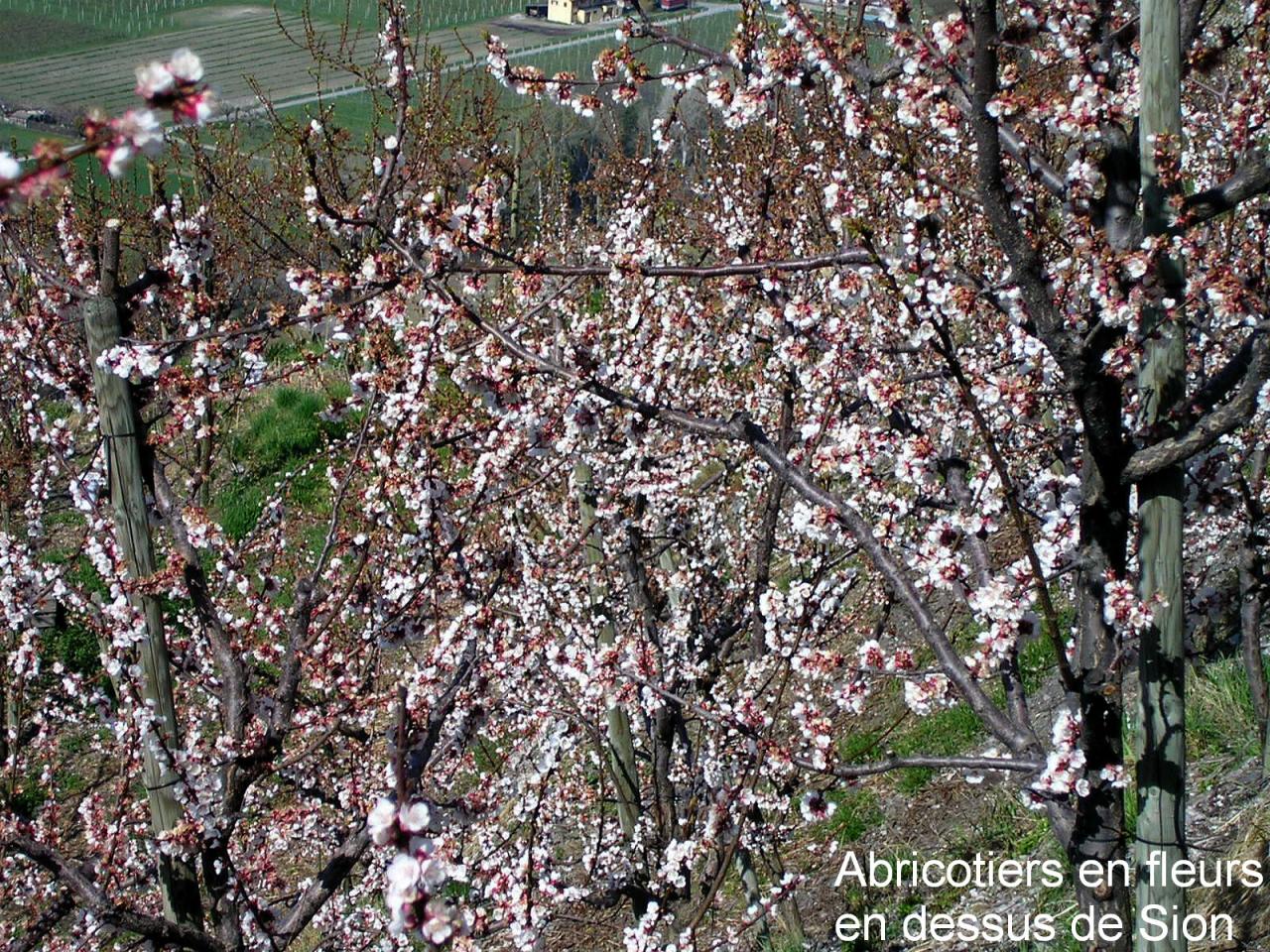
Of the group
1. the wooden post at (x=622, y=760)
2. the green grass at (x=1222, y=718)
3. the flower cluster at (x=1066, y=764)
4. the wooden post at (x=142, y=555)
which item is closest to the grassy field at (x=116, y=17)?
the wooden post at (x=622, y=760)

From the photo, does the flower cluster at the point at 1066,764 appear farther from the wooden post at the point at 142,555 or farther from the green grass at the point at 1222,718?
the green grass at the point at 1222,718

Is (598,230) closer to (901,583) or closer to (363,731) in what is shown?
(363,731)

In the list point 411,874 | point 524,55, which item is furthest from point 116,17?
point 411,874

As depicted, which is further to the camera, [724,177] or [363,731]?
[724,177]

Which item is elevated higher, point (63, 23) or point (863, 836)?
point (63, 23)

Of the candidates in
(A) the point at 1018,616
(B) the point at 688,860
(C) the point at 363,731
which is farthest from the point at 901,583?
(C) the point at 363,731
